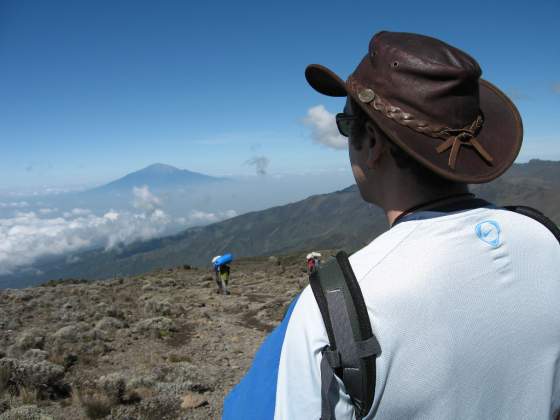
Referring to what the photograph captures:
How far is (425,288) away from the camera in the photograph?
1.23 metres

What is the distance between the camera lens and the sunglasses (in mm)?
1662

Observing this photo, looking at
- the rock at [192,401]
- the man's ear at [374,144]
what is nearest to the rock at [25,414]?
the rock at [192,401]

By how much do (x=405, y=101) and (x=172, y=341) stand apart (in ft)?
39.1

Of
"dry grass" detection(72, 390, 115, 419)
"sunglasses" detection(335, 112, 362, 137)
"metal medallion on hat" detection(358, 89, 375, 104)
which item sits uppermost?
"metal medallion on hat" detection(358, 89, 375, 104)

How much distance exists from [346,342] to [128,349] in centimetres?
1125

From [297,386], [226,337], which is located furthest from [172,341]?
[297,386]

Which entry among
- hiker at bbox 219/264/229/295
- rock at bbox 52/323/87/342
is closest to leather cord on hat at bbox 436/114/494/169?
rock at bbox 52/323/87/342

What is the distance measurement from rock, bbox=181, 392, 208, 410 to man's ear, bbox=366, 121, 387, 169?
7073mm

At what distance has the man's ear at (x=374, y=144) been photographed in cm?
153

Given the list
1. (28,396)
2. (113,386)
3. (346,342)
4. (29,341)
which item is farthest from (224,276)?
(346,342)

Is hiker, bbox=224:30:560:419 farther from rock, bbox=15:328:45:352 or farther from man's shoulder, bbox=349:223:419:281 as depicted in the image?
rock, bbox=15:328:45:352

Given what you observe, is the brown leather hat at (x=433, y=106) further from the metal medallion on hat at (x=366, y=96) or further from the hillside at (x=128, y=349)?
the hillside at (x=128, y=349)

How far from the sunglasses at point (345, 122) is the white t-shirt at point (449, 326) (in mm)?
510

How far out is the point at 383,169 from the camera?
5.16ft
